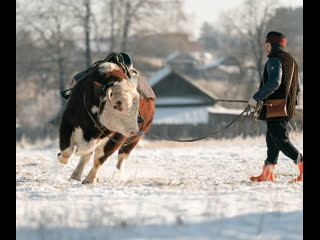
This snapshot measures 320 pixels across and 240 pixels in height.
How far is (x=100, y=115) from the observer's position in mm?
5941

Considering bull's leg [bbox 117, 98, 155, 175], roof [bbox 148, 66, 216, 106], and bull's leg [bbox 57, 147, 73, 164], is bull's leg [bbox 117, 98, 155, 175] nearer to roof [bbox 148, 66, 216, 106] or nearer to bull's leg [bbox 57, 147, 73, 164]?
bull's leg [bbox 57, 147, 73, 164]

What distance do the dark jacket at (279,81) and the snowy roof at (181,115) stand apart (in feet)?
61.2

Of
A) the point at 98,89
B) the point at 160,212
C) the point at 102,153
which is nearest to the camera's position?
the point at 160,212

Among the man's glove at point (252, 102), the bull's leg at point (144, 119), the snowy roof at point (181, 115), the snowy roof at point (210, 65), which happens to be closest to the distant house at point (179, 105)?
the snowy roof at point (181, 115)

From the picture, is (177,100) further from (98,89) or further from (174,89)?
(98,89)

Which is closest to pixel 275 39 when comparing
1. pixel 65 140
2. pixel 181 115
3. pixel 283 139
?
pixel 283 139

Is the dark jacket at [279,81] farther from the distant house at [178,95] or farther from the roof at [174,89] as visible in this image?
the roof at [174,89]

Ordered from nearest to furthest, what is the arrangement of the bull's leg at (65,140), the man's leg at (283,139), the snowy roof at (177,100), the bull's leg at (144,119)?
the man's leg at (283,139) → the bull's leg at (65,140) → the bull's leg at (144,119) → the snowy roof at (177,100)

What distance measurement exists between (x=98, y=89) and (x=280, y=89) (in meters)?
2.80

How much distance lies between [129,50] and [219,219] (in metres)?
29.6

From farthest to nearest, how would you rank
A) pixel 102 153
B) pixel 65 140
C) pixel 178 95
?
pixel 178 95 < pixel 102 153 < pixel 65 140

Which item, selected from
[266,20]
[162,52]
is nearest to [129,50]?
[266,20]

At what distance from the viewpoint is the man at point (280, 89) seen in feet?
A: 19.4

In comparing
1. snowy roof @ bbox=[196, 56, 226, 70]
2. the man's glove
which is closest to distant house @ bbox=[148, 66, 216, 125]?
the man's glove
